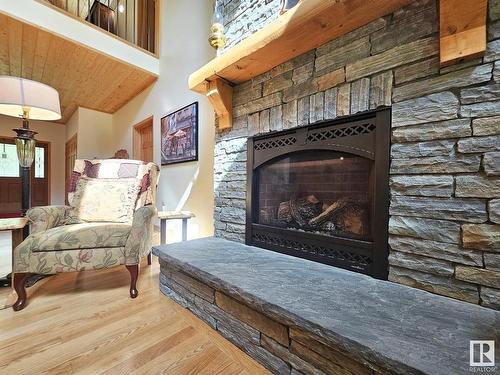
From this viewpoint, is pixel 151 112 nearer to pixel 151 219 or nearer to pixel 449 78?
pixel 151 219

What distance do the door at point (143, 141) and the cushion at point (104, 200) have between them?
1.81 metres

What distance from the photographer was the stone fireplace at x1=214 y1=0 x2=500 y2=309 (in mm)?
742

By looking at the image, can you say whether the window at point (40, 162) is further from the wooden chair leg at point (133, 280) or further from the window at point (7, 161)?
the wooden chair leg at point (133, 280)

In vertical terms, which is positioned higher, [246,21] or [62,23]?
[62,23]

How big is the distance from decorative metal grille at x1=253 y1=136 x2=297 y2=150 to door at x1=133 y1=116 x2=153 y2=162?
2620 millimetres

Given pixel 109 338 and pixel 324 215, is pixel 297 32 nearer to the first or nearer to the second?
pixel 324 215

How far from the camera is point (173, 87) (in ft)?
9.27

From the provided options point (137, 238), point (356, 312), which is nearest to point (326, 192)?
point (356, 312)

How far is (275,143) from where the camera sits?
4.47ft

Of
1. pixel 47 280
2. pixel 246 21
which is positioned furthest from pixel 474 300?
pixel 47 280

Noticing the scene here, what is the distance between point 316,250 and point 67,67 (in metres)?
3.74

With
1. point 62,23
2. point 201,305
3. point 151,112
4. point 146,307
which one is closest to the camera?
point 201,305

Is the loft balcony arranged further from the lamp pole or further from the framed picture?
the lamp pole

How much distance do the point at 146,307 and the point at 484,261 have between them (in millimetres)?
1482
